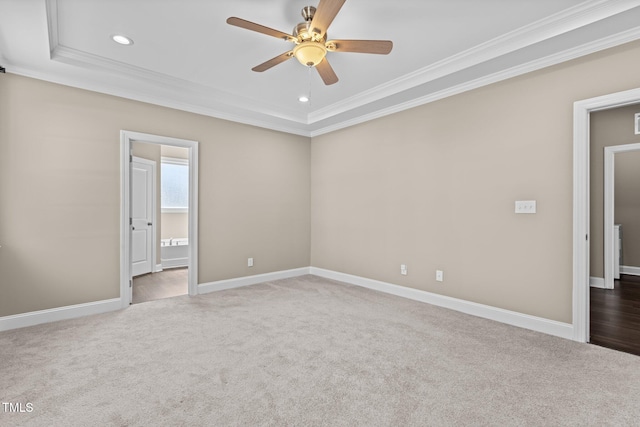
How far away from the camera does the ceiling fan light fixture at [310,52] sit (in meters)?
2.35

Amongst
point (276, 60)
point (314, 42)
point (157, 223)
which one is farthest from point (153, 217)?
point (314, 42)

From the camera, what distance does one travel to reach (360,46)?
2.35m

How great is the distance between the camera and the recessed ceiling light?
2783 mm

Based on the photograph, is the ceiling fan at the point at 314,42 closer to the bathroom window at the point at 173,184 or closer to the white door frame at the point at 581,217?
the white door frame at the point at 581,217

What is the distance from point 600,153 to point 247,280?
5824mm

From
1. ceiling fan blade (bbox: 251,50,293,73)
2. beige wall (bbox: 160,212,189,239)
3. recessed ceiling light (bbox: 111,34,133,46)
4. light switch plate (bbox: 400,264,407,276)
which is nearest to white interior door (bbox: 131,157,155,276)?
beige wall (bbox: 160,212,189,239)

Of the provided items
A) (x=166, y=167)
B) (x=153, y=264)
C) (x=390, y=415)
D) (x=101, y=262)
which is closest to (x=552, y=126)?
(x=390, y=415)

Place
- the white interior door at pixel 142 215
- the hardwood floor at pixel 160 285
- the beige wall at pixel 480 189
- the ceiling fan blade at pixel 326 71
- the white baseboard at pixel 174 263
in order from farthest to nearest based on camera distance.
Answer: the white baseboard at pixel 174 263 → the white interior door at pixel 142 215 → the hardwood floor at pixel 160 285 → the beige wall at pixel 480 189 → the ceiling fan blade at pixel 326 71

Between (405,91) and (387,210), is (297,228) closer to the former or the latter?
(387,210)

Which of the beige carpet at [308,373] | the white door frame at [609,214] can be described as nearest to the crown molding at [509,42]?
the beige carpet at [308,373]

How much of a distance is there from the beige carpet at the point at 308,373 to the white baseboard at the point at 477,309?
0.14m

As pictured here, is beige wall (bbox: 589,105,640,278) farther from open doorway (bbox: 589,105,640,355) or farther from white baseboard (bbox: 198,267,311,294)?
white baseboard (bbox: 198,267,311,294)

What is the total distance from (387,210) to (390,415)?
2.95 m

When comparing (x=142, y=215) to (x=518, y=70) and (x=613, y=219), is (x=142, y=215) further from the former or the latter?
(x=613, y=219)
